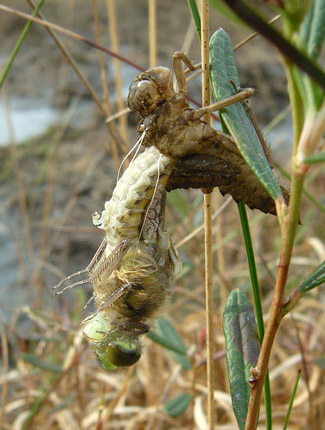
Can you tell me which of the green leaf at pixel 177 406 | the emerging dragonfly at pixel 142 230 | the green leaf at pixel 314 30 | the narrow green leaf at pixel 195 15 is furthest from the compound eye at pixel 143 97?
the green leaf at pixel 177 406

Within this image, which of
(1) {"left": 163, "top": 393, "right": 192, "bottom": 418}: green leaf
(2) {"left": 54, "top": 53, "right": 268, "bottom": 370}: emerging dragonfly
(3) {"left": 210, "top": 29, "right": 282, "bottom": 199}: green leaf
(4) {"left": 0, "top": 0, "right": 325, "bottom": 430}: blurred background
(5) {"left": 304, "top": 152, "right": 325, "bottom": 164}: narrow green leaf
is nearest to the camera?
(5) {"left": 304, "top": 152, "right": 325, "bottom": 164}: narrow green leaf

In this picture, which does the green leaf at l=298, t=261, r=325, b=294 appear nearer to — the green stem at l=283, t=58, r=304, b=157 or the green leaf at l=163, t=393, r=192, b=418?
the green stem at l=283, t=58, r=304, b=157

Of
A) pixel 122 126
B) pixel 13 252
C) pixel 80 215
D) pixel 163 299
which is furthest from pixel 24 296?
pixel 163 299

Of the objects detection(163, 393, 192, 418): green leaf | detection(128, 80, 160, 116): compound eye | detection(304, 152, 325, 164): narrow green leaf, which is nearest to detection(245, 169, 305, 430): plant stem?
detection(304, 152, 325, 164): narrow green leaf

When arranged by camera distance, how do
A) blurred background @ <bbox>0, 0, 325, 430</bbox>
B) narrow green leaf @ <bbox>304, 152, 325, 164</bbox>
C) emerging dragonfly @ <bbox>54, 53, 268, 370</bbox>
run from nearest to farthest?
narrow green leaf @ <bbox>304, 152, 325, 164</bbox>, emerging dragonfly @ <bbox>54, 53, 268, 370</bbox>, blurred background @ <bbox>0, 0, 325, 430</bbox>

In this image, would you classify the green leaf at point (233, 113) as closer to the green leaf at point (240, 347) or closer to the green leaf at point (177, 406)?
the green leaf at point (240, 347)

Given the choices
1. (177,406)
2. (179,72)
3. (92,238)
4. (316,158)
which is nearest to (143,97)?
(179,72)

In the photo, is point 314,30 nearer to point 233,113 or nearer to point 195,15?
point 233,113
